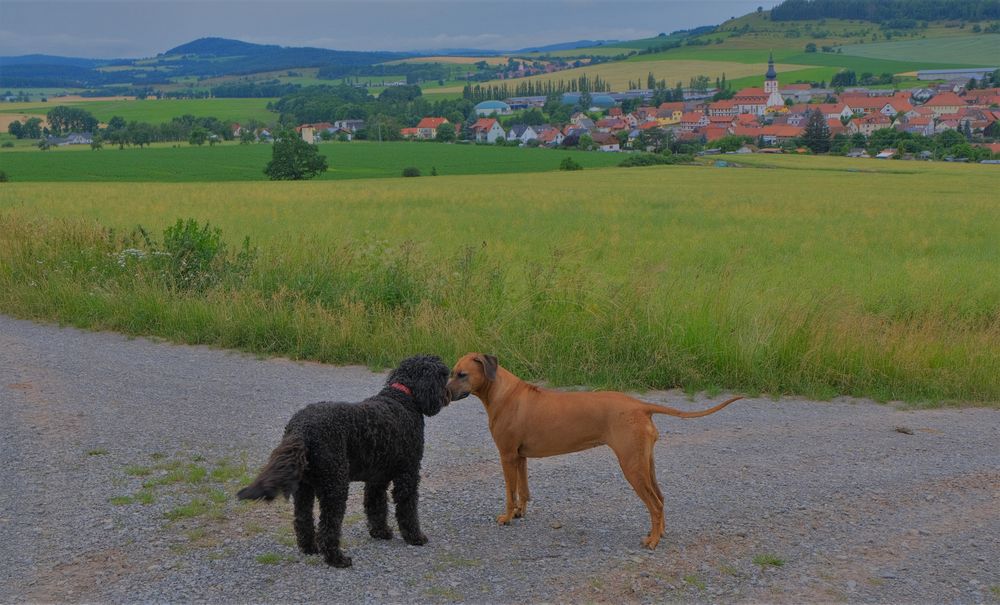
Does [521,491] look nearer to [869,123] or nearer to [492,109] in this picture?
[869,123]

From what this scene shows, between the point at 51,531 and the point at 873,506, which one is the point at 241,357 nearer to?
the point at 51,531

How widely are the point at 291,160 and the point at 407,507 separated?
60.4 metres

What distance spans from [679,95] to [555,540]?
6228 inches

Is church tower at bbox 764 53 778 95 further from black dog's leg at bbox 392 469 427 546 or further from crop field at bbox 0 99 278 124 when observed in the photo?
black dog's leg at bbox 392 469 427 546

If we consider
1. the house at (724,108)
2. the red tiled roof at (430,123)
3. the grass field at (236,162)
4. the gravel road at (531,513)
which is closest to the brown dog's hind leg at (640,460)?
the gravel road at (531,513)

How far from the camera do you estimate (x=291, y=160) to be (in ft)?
206

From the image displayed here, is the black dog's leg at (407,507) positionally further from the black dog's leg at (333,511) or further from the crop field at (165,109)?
the crop field at (165,109)

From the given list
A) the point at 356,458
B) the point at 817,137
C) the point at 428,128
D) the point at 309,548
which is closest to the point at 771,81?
the point at 428,128

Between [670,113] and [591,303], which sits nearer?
[591,303]

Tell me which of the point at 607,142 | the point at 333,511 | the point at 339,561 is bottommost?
the point at 607,142

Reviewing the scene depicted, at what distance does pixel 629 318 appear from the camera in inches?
396

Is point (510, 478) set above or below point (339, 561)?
above

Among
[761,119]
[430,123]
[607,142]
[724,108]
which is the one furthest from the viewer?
[724,108]

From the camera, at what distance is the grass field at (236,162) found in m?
64.4
